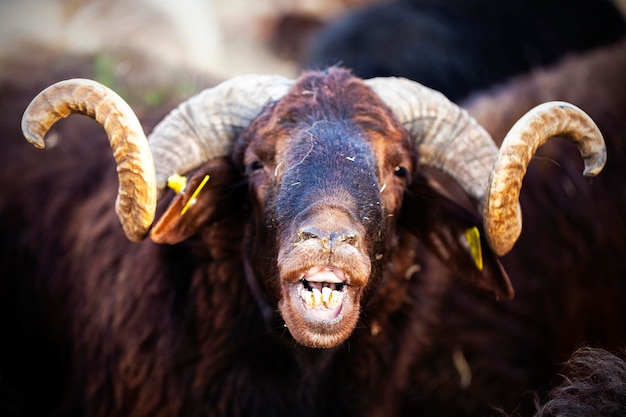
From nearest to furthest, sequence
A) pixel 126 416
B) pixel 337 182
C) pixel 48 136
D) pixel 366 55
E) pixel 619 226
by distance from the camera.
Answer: pixel 337 182, pixel 126 416, pixel 48 136, pixel 619 226, pixel 366 55

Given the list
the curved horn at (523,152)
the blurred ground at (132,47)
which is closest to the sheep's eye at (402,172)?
the curved horn at (523,152)

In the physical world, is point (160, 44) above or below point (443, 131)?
above

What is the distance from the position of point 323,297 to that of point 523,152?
1.21m

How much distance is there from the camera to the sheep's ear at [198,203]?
350 centimetres

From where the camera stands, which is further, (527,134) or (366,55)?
(366,55)

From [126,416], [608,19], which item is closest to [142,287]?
[126,416]

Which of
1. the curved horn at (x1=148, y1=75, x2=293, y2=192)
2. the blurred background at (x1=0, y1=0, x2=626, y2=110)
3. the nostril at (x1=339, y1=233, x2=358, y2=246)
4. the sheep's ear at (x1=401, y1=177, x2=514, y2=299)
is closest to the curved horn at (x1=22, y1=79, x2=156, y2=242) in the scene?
the curved horn at (x1=148, y1=75, x2=293, y2=192)

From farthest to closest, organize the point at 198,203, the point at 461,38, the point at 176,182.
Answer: the point at 461,38
the point at 198,203
the point at 176,182

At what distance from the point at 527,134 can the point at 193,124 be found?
5.68 feet

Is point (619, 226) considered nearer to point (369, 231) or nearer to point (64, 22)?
point (369, 231)

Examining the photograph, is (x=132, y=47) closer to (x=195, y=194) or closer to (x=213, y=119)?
(x=213, y=119)

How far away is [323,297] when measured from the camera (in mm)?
2996

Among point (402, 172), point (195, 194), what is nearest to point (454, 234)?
point (402, 172)

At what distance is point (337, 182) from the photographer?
317cm
